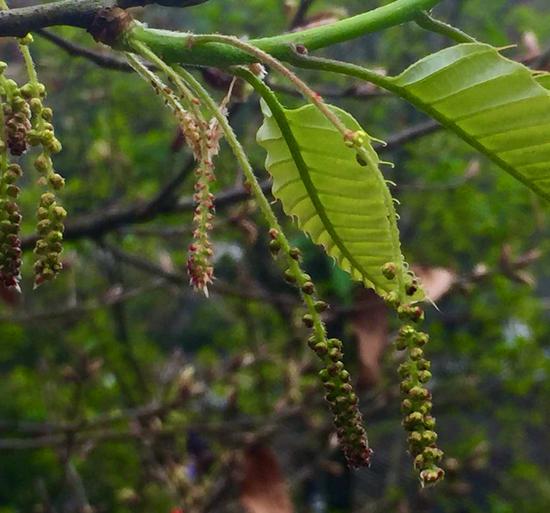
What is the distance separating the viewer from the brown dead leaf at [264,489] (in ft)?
5.25

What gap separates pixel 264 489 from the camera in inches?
65.6

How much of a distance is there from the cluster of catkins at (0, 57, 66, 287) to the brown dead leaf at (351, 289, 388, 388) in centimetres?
131

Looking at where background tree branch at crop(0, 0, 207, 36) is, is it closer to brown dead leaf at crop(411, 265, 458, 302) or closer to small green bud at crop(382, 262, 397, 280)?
small green bud at crop(382, 262, 397, 280)

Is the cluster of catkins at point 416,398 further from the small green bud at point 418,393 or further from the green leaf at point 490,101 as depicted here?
the green leaf at point 490,101

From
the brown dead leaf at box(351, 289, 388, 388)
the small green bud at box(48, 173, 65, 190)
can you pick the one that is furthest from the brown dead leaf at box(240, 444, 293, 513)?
the small green bud at box(48, 173, 65, 190)

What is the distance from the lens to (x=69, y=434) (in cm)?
228

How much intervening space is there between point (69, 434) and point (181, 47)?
5.96ft

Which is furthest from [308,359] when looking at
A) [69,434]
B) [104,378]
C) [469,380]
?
[104,378]

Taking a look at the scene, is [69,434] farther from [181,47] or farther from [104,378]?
[104,378]

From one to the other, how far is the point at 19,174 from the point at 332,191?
218mm

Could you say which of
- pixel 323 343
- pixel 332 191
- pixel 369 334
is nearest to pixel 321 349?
pixel 323 343

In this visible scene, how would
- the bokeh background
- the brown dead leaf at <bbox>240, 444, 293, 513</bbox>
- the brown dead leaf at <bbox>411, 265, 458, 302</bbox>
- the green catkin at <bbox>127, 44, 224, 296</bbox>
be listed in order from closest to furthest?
the green catkin at <bbox>127, 44, 224, 296</bbox>
the brown dead leaf at <bbox>240, 444, 293, 513</bbox>
the brown dead leaf at <bbox>411, 265, 458, 302</bbox>
the bokeh background

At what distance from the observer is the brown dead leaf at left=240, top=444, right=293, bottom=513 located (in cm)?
160

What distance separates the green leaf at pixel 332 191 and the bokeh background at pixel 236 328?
1.49 m
